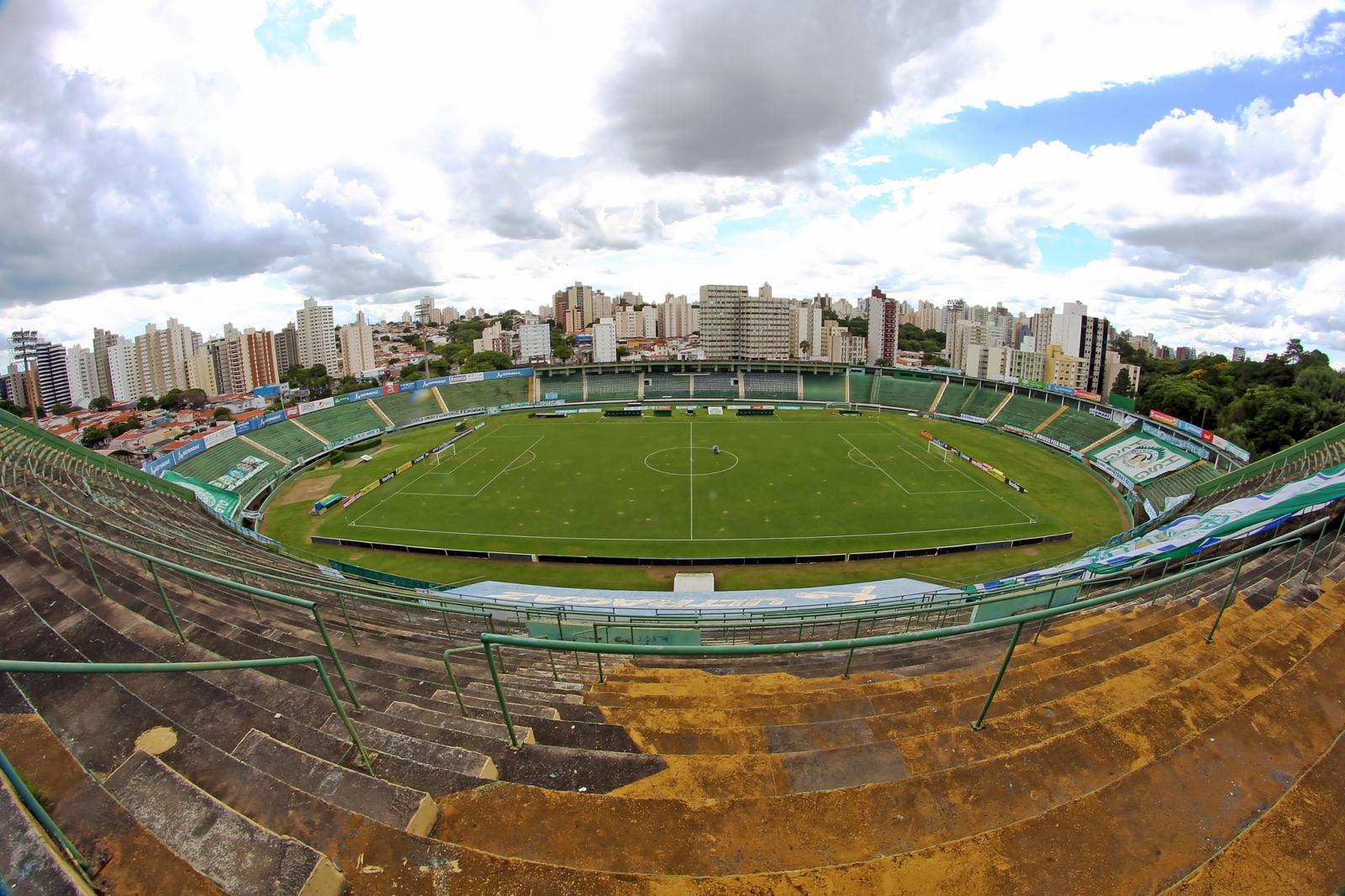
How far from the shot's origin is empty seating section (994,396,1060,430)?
1919 inches

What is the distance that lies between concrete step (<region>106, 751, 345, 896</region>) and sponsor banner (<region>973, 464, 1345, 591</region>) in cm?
1768

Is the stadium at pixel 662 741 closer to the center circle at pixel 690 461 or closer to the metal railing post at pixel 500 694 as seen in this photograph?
the metal railing post at pixel 500 694

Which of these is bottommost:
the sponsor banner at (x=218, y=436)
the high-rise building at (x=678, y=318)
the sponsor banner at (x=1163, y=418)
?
the sponsor banner at (x=218, y=436)

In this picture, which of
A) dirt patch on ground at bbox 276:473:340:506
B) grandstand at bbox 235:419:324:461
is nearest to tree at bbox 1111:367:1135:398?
dirt patch on ground at bbox 276:473:340:506

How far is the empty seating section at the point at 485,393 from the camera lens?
58656 mm

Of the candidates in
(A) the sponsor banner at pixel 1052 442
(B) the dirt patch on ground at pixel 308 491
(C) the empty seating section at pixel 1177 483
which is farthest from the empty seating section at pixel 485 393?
(C) the empty seating section at pixel 1177 483

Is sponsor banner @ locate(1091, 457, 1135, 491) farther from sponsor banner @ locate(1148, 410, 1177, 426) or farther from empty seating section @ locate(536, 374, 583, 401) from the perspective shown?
empty seating section @ locate(536, 374, 583, 401)

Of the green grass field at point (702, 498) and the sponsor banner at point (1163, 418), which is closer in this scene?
the green grass field at point (702, 498)

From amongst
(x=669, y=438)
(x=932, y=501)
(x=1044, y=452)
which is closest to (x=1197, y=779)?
(x=932, y=501)

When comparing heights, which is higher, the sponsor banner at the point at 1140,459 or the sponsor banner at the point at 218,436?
the sponsor banner at the point at 218,436

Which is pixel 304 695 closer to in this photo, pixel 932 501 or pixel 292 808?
pixel 292 808

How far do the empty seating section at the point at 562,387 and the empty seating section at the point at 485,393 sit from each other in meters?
1.81

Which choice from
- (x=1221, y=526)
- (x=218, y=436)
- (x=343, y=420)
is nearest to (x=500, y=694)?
(x=1221, y=526)

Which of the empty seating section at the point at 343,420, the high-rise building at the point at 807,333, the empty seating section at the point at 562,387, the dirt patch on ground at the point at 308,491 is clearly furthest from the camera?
the high-rise building at the point at 807,333
